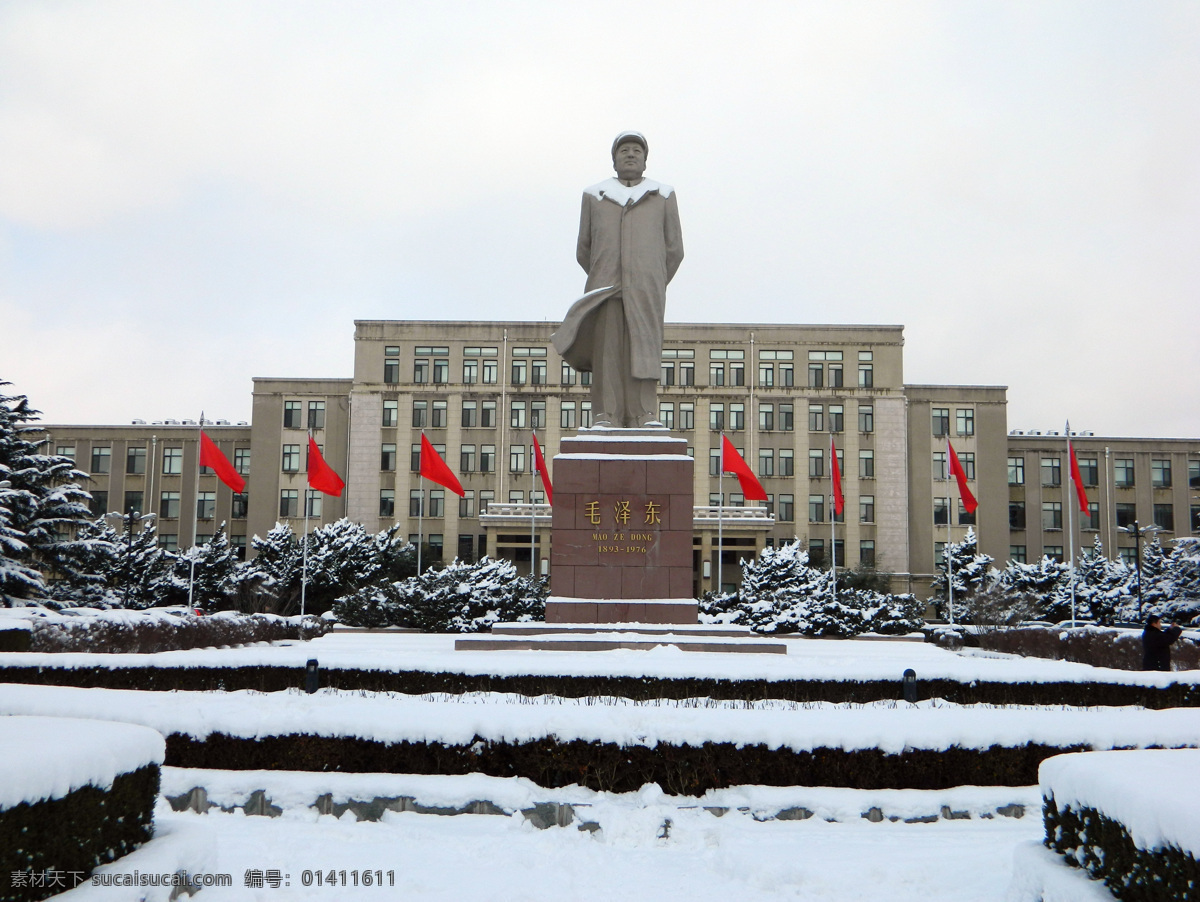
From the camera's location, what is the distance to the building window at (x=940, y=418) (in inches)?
1885

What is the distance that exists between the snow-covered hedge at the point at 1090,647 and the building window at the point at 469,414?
30499 mm

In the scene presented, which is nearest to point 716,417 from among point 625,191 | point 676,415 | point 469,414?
point 676,415

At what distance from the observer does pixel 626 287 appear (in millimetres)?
14812

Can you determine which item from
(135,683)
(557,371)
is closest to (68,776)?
(135,683)

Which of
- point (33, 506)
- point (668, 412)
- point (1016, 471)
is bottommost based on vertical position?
point (33, 506)

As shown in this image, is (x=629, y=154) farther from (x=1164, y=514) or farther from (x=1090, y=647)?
(x=1164, y=514)

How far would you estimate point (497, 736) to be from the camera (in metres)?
6.71

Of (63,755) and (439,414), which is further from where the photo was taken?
(439,414)

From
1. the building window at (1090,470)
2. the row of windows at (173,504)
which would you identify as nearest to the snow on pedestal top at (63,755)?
the row of windows at (173,504)

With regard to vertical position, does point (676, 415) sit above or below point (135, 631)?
above

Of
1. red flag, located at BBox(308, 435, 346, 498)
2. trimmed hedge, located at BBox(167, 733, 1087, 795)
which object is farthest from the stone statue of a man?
red flag, located at BBox(308, 435, 346, 498)

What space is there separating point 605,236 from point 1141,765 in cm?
1192

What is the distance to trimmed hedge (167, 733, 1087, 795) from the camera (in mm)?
Answer: 6531

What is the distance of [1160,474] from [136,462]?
156 ft
